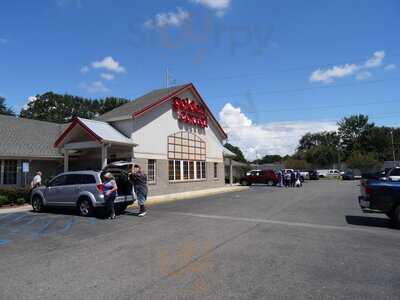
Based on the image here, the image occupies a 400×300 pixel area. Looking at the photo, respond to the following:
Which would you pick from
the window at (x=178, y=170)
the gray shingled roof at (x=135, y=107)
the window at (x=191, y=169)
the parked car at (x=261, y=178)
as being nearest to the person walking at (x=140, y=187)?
the gray shingled roof at (x=135, y=107)

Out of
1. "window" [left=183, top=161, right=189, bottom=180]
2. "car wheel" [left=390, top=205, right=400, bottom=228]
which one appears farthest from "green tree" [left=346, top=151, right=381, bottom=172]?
"car wheel" [left=390, top=205, right=400, bottom=228]

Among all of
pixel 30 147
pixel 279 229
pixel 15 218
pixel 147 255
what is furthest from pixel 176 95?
pixel 147 255

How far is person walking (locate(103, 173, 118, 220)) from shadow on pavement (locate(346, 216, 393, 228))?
8114 mm

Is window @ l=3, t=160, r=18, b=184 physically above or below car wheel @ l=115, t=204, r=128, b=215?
above

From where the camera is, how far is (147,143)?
24.3m

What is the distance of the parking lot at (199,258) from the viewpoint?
5.67m

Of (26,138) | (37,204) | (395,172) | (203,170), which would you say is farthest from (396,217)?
(26,138)

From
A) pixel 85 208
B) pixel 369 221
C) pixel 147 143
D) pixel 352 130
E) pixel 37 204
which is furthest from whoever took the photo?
pixel 352 130

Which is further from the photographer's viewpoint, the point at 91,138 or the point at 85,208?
the point at 91,138

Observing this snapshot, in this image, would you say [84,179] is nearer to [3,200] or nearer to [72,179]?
[72,179]

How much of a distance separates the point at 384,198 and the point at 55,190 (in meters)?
11.8

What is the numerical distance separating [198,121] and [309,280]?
24768 mm

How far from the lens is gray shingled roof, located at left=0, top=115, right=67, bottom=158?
22016 millimetres

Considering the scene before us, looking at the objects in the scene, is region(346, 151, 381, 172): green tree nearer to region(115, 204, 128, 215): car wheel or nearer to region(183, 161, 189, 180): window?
region(183, 161, 189, 180): window
